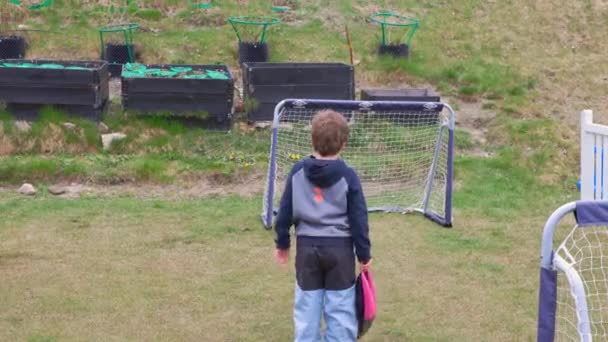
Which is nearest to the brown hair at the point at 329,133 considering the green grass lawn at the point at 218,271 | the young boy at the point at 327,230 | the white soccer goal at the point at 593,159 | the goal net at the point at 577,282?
the young boy at the point at 327,230

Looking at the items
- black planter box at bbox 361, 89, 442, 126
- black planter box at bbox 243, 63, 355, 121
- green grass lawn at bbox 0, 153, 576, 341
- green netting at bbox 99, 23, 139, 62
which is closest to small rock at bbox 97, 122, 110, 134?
black planter box at bbox 243, 63, 355, 121

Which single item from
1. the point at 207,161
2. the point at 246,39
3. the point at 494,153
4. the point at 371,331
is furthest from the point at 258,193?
the point at 246,39

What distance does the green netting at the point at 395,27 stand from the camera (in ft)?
50.3

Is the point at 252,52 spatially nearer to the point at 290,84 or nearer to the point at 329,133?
the point at 290,84

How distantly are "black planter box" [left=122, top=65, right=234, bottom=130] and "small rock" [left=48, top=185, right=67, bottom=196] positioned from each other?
1844mm

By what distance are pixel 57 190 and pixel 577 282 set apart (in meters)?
7.36

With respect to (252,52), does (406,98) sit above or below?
below

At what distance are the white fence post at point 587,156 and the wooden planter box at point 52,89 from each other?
5.85 metres

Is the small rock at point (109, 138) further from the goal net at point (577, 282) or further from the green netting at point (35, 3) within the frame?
the goal net at point (577, 282)

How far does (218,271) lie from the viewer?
757cm

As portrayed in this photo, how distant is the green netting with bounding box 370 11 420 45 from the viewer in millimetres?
15323

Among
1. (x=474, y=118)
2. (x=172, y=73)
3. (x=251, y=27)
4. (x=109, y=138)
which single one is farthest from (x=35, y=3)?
(x=474, y=118)

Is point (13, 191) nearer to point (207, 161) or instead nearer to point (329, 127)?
point (207, 161)

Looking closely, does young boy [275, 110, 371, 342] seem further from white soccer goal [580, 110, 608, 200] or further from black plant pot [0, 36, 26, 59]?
black plant pot [0, 36, 26, 59]
